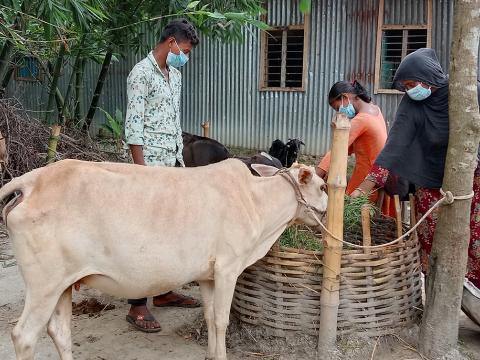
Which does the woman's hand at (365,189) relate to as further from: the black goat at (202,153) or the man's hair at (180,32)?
the black goat at (202,153)

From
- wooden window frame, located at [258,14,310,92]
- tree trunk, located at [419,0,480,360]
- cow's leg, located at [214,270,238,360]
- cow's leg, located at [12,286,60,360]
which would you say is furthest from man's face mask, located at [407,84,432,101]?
wooden window frame, located at [258,14,310,92]

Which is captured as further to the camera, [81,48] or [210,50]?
[210,50]

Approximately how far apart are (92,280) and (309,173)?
1462 mm

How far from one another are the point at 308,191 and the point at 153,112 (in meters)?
1.32

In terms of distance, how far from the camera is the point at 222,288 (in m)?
3.06

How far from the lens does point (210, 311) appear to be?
3346mm

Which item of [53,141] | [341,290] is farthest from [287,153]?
[341,290]

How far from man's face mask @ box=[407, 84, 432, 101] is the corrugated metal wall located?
267 inches

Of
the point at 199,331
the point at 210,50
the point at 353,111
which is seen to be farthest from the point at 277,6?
the point at 199,331

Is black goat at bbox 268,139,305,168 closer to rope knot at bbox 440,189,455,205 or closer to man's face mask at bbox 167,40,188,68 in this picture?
man's face mask at bbox 167,40,188,68

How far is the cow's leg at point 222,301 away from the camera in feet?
10.0

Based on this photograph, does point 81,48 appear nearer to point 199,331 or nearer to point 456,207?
point 199,331

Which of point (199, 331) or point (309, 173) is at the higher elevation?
point (309, 173)

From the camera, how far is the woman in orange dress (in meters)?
4.61
